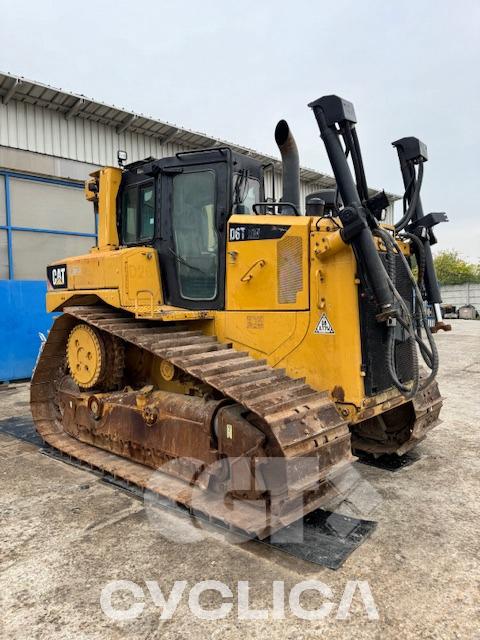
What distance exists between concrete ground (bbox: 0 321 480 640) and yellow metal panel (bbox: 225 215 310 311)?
6.18 feet

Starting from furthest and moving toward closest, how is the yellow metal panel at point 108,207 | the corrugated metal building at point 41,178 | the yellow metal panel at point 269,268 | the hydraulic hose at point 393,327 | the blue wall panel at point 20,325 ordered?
the corrugated metal building at point 41,178
the blue wall panel at point 20,325
the yellow metal panel at point 108,207
the yellow metal panel at point 269,268
the hydraulic hose at point 393,327

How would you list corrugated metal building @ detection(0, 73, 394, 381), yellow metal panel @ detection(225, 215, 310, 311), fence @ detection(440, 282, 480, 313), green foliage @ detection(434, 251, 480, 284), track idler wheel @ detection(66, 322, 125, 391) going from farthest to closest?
green foliage @ detection(434, 251, 480, 284), fence @ detection(440, 282, 480, 313), corrugated metal building @ detection(0, 73, 394, 381), track idler wheel @ detection(66, 322, 125, 391), yellow metal panel @ detection(225, 215, 310, 311)

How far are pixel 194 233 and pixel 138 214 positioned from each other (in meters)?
0.90

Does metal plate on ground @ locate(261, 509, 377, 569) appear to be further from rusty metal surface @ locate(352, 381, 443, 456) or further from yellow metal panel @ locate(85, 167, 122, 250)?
yellow metal panel @ locate(85, 167, 122, 250)

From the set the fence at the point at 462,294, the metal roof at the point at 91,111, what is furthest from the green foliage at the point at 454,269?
the metal roof at the point at 91,111

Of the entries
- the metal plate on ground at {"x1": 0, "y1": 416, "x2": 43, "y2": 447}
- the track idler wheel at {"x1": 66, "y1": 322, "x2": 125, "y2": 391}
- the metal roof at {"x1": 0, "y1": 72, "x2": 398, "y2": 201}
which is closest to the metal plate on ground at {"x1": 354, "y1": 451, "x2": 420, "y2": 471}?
the track idler wheel at {"x1": 66, "y1": 322, "x2": 125, "y2": 391}

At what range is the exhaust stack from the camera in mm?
5031

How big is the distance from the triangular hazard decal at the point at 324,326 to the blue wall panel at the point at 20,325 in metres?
8.05

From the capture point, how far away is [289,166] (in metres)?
5.24

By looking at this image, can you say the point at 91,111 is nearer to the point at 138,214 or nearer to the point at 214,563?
the point at 138,214

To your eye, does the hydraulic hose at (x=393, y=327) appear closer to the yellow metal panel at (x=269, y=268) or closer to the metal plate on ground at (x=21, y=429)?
the yellow metal panel at (x=269, y=268)

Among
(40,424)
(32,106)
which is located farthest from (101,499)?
(32,106)

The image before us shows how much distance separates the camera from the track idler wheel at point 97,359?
203 inches

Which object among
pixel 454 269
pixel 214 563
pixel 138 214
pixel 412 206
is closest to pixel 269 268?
pixel 412 206
